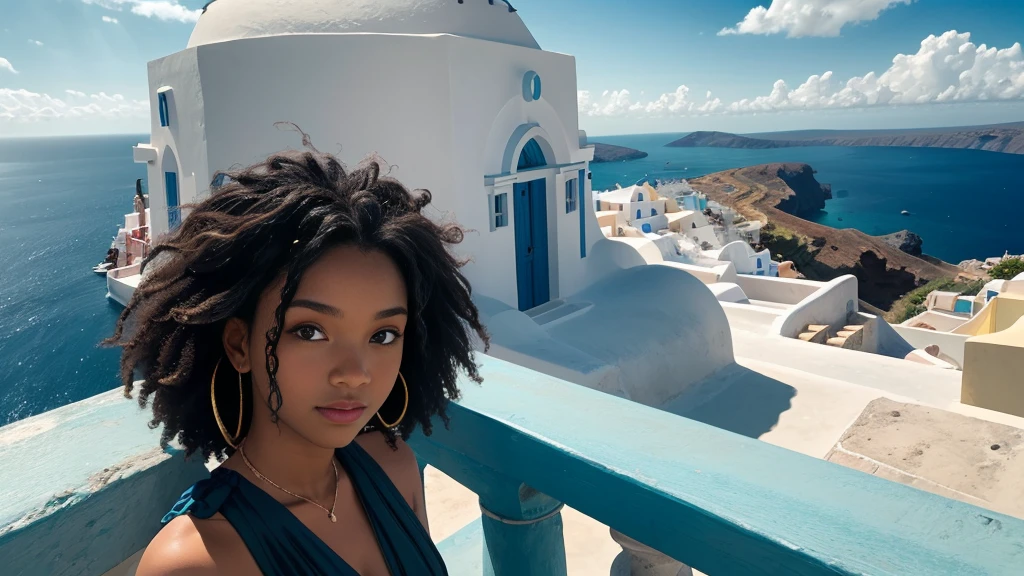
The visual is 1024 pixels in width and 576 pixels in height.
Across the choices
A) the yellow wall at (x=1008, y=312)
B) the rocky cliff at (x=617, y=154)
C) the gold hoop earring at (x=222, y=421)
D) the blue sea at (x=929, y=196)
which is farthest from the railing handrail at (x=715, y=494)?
the rocky cliff at (x=617, y=154)

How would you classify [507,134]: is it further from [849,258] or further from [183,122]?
[849,258]

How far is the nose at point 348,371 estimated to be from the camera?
41.2 inches

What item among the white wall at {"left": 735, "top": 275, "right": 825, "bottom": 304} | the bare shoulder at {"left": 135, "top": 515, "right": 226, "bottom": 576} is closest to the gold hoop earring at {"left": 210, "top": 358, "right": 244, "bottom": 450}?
the bare shoulder at {"left": 135, "top": 515, "right": 226, "bottom": 576}

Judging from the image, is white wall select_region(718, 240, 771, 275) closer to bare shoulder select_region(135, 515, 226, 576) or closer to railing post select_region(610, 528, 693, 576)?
railing post select_region(610, 528, 693, 576)

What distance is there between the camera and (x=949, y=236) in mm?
92562

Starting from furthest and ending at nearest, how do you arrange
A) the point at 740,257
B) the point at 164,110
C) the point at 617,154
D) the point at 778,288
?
the point at 617,154, the point at 740,257, the point at 778,288, the point at 164,110

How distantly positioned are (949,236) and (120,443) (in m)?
110

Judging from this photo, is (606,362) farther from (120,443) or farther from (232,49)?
(120,443)

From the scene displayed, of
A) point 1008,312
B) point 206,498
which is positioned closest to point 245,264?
point 206,498

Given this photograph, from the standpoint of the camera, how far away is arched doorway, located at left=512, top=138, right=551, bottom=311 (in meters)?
8.05

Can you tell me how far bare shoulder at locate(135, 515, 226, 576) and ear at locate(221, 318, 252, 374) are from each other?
10.8 inches

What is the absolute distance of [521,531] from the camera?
1333mm

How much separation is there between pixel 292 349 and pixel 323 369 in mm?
56

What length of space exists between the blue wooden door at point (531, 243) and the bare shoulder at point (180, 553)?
23.1 ft
